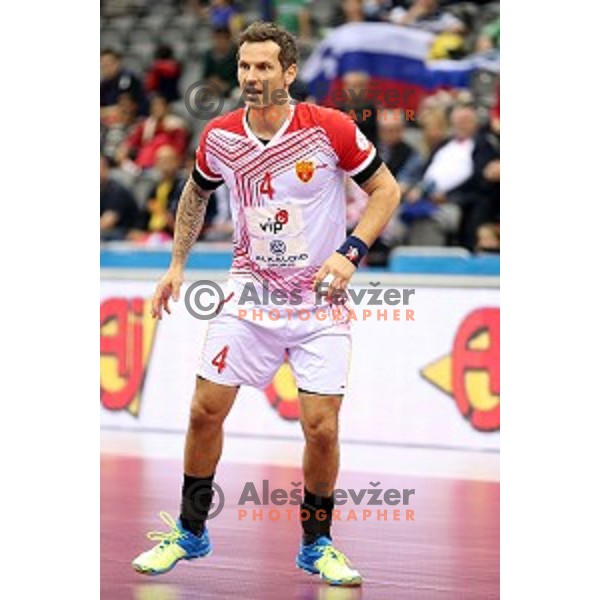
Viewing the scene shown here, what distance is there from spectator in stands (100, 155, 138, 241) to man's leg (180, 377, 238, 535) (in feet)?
24.3

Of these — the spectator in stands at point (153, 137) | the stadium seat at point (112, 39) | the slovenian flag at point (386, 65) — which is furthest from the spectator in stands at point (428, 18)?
the stadium seat at point (112, 39)

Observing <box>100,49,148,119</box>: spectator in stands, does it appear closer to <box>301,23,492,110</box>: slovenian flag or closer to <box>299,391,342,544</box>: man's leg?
<box>301,23,492,110</box>: slovenian flag

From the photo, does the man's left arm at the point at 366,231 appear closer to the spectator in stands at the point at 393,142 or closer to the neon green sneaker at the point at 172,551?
the neon green sneaker at the point at 172,551

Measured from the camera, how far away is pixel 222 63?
1664 cm

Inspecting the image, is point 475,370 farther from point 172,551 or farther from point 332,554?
point 172,551

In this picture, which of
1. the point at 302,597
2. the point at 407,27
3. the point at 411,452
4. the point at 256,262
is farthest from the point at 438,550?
the point at 407,27

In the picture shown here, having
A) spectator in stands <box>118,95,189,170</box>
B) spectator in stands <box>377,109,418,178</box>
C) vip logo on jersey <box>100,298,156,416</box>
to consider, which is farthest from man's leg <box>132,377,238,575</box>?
spectator in stands <box>118,95,189,170</box>

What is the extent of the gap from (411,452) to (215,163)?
532 cm

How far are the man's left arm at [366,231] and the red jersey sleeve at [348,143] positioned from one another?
0.08 m

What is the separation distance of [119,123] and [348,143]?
9265mm

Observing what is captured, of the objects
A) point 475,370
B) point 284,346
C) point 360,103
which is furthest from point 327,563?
point 360,103

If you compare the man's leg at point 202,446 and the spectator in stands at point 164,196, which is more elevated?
the spectator in stands at point 164,196

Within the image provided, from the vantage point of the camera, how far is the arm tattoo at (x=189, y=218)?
8648 mm

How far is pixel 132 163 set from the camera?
16.7 m
